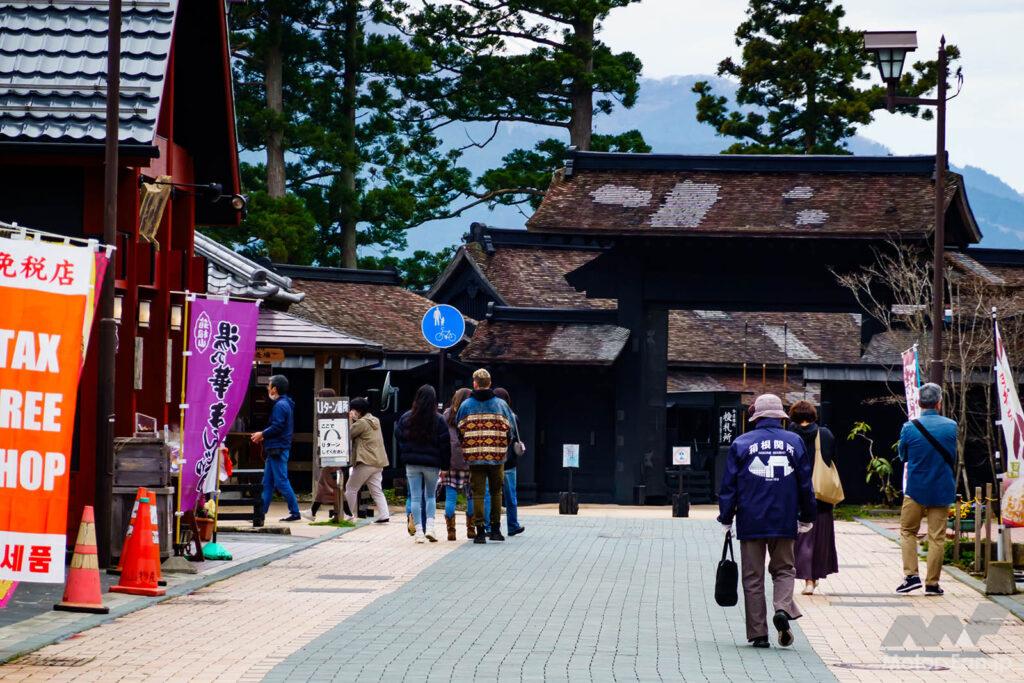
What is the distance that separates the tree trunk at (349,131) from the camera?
4144cm

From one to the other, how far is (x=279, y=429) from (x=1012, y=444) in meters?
11.2

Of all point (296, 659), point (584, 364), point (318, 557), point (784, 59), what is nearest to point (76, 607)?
point (296, 659)

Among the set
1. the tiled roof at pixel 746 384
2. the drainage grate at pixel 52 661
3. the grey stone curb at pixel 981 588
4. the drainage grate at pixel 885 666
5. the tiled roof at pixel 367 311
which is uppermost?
the tiled roof at pixel 367 311

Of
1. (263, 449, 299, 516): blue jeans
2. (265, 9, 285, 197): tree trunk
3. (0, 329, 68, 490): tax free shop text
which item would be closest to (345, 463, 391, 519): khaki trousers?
(263, 449, 299, 516): blue jeans

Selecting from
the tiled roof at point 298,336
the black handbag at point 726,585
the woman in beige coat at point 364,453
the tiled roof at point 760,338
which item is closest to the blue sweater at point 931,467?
the black handbag at point 726,585

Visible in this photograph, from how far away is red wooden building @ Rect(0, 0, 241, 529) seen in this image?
1597cm

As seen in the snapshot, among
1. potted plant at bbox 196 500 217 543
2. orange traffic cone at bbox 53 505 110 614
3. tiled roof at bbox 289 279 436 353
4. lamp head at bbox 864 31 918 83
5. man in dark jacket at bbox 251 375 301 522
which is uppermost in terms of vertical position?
lamp head at bbox 864 31 918 83

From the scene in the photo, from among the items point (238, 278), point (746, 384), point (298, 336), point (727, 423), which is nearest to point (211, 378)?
point (238, 278)

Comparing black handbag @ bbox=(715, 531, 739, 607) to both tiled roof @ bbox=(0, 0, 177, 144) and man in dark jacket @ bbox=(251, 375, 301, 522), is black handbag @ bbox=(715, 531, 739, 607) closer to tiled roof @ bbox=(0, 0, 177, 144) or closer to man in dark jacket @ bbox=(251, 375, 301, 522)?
tiled roof @ bbox=(0, 0, 177, 144)

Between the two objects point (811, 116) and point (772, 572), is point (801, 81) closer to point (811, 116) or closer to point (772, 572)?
point (811, 116)

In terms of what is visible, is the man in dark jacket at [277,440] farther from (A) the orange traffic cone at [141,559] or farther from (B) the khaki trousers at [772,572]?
(B) the khaki trousers at [772,572]

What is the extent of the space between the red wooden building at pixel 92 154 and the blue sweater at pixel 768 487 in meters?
6.79

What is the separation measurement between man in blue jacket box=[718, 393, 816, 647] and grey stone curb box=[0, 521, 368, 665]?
468cm

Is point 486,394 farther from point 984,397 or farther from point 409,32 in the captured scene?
point 409,32
